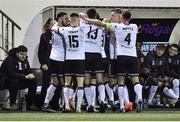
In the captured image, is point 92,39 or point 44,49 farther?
point 44,49

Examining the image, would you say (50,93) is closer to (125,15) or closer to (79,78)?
(79,78)

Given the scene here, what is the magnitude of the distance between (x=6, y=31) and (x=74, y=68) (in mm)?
1964

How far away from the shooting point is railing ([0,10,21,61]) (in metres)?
12.2

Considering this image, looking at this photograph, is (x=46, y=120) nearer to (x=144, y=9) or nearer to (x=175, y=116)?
(x=175, y=116)

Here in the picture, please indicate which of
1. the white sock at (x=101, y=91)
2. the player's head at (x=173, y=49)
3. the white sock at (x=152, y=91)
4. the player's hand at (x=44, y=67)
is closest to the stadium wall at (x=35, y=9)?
the player's hand at (x=44, y=67)

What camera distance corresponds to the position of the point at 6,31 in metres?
12.3

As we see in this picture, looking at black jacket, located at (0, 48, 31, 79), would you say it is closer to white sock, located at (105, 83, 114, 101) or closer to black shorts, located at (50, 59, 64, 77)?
black shorts, located at (50, 59, 64, 77)

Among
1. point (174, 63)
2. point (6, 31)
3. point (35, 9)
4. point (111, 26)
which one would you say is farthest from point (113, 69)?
point (6, 31)

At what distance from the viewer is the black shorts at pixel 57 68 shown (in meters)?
11.4

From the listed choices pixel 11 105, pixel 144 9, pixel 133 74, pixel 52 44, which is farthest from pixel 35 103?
pixel 144 9

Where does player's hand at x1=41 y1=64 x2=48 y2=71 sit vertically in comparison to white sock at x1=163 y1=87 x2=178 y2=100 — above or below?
above

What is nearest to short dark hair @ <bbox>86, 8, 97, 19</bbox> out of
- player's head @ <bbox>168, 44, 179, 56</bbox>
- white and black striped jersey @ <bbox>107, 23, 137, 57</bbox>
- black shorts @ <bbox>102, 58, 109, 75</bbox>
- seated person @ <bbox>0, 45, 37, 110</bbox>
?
white and black striped jersey @ <bbox>107, 23, 137, 57</bbox>

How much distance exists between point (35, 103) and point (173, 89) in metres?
2.96

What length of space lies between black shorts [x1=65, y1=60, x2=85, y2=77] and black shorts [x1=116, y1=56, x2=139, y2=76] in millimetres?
684
